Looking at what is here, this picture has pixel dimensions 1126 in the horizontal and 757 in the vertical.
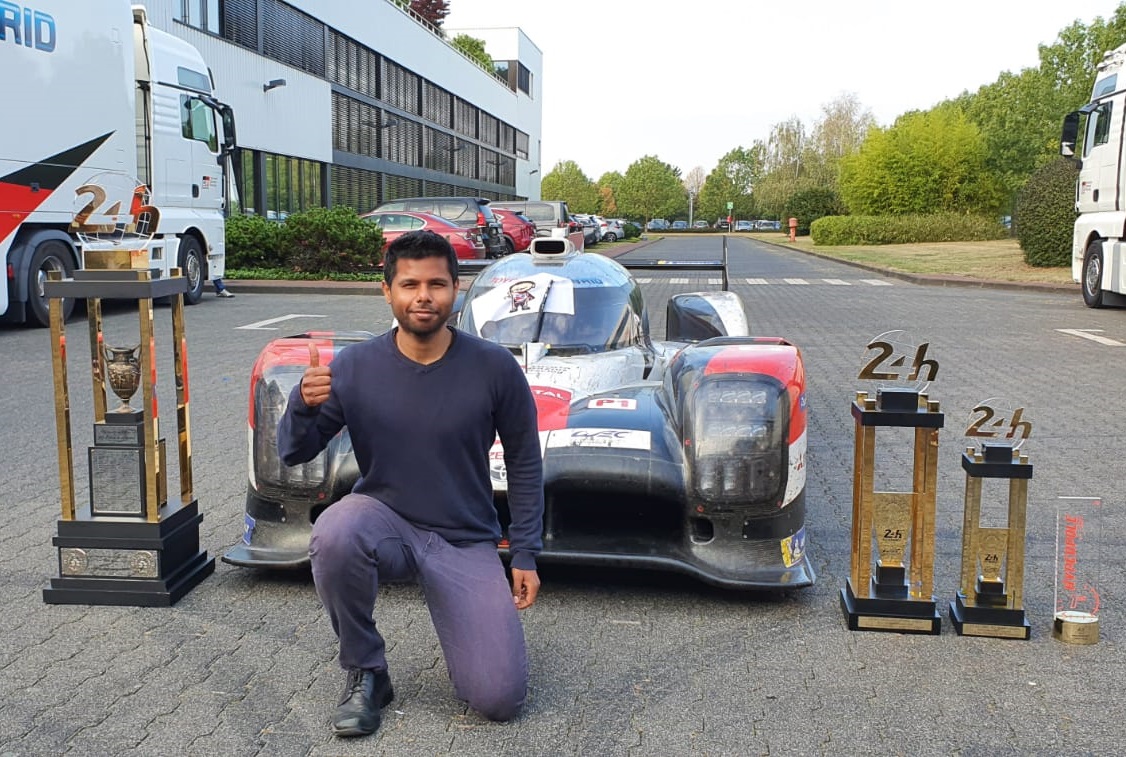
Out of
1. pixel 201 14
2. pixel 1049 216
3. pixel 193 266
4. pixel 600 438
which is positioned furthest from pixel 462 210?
pixel 600 438

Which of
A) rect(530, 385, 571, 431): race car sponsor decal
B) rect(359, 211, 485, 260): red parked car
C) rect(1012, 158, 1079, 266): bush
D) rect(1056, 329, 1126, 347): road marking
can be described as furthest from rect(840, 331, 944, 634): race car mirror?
rect(1012, 158, 1079, 266): bush

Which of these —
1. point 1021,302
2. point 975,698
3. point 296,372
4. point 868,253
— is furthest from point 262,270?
point 868,253

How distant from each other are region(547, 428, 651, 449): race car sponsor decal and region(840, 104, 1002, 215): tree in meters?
52.0

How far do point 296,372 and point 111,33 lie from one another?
11.5 meters

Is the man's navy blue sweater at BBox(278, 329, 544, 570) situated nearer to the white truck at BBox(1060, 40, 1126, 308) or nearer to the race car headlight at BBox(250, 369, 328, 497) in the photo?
the race car headlight at BBox(250, 369, 328, 497)

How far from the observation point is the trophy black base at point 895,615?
13.3 ft

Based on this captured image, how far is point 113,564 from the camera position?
428 cm

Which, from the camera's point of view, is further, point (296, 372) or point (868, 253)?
point (868, 253)

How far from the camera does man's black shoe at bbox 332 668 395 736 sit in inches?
127

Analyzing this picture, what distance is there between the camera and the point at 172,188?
628 inches

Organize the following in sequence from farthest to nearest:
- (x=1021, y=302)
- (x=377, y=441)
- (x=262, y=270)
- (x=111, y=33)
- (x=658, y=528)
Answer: (x=262, y=270), (x=1021, y=302), (x=111, y=33), (x=658, y=528), (x=377, y=441)

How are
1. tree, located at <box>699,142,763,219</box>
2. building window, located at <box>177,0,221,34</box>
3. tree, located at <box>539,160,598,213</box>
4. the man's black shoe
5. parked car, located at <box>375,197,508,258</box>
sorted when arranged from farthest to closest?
tree, located at <box>699,142,763,219</box> < tree, located at <box>539,160,598,213</box> < building window, located at <box>177,0,221,34</box> < parked car, located at <box>375,197,508,258</box> < the man's black shoe

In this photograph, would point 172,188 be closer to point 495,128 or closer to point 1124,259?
point 1124,259

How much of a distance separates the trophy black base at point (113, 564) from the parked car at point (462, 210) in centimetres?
2110
